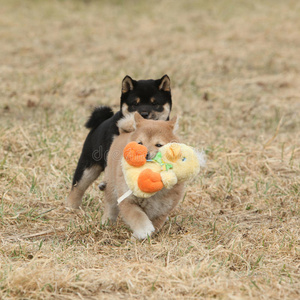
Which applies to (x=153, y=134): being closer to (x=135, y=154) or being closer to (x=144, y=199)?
(x=135, y=154)

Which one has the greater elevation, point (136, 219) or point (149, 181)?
point (149, 181)

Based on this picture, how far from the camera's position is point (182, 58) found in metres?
11.0

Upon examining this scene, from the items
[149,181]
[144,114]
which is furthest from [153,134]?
[144,114]

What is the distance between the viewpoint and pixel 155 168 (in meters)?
3.87

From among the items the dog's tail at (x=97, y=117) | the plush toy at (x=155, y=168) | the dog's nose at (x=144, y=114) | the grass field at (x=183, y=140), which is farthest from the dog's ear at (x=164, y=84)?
the plush toy at (x=155, y=168)

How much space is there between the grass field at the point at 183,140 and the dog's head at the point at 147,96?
0.95 metres

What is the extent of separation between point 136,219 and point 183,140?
290cm

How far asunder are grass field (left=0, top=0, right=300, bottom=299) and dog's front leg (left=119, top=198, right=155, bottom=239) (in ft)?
0.29

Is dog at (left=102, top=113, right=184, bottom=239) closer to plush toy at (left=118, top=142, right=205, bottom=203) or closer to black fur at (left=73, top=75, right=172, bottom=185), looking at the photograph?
plush toy at (left=118, top=142, right=205, bottom=203)

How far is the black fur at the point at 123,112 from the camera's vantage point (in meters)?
5.06

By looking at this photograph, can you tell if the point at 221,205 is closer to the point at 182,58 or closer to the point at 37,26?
the point at 182,58

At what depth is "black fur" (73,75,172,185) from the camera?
5062 mm

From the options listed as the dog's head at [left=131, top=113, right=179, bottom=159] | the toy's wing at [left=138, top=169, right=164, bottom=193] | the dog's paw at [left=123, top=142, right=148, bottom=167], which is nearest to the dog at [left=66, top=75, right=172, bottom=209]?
the dog's head at [left=131, top=113, right=179, bottom=159]

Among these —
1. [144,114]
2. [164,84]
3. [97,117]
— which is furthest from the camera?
[164,84]
